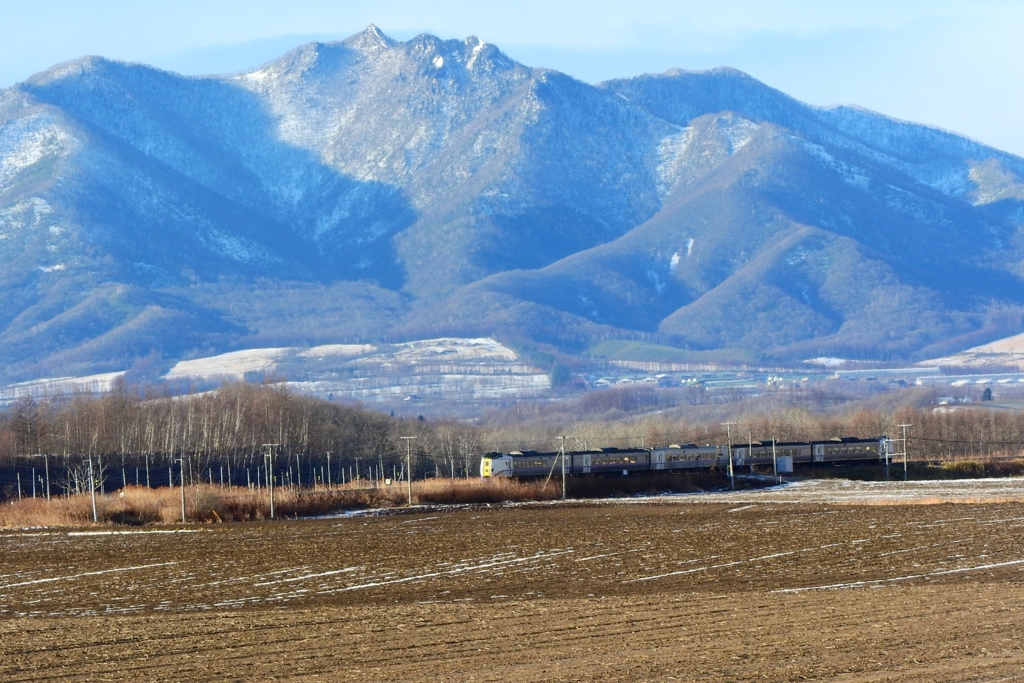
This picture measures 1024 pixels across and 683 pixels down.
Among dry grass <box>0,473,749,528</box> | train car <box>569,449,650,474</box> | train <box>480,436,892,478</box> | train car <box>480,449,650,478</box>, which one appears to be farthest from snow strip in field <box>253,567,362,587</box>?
train car <box>569,449,650,474</box>

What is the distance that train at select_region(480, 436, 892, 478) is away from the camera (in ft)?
331

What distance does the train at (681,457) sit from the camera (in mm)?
100750

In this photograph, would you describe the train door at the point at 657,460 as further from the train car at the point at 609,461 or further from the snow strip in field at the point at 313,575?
the snow strip in field at the point at 313,575

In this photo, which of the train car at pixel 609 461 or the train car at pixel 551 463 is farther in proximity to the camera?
the train car at pixel 609 461

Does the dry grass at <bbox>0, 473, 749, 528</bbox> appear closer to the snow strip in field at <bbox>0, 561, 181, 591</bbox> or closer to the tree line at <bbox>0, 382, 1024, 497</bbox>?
the tree line at <bbox>0, 382, 1024, 497</bbox>

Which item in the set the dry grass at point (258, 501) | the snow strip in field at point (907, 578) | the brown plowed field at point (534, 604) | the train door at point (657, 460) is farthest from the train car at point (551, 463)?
the snow strip in field at point (907, 578)

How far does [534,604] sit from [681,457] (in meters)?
77.6

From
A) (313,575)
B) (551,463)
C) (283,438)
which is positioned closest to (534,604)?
(313,575)

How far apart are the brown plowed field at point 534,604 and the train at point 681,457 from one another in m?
46.7

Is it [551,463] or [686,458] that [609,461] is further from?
[686,458]

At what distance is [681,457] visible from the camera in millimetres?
108500

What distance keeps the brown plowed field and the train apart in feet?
153

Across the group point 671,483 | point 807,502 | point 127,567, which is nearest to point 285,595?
point 127,567

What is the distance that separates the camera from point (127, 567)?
140 ft
